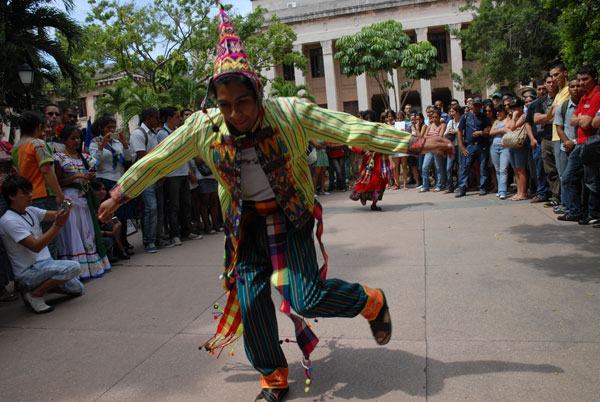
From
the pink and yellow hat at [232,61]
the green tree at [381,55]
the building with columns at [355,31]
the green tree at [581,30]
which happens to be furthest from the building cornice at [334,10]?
the pink and yellow hat at [232,61]

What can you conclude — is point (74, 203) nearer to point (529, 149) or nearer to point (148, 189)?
point (148, 189)

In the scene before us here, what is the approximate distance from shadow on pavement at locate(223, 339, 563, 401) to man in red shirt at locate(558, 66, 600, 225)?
409 centimetres

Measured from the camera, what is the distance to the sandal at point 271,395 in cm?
269

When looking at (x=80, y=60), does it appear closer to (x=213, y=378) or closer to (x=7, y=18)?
(x=7, y=18)

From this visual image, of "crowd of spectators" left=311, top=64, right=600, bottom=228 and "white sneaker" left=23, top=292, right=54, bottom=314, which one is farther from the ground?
"crowd of spectators" left=311, top=64, right=600, bottom=228

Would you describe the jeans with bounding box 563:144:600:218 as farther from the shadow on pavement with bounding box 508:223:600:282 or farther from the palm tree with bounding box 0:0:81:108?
the palm tree with bounding box 0:0:81:108

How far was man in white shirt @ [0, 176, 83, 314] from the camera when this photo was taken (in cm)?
460

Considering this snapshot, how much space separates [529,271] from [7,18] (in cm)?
1642

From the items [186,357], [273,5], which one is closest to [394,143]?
[186,357]

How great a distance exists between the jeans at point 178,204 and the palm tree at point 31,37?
34.3ft

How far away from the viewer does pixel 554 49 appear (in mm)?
22359

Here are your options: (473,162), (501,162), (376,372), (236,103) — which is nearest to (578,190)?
(501,162)

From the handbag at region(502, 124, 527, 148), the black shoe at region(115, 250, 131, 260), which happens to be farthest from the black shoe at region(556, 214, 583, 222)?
the black shoe at region(115, 250, 131, 260)

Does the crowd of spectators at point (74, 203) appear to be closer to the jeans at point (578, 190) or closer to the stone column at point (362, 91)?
the jeans at point (578, 190)
